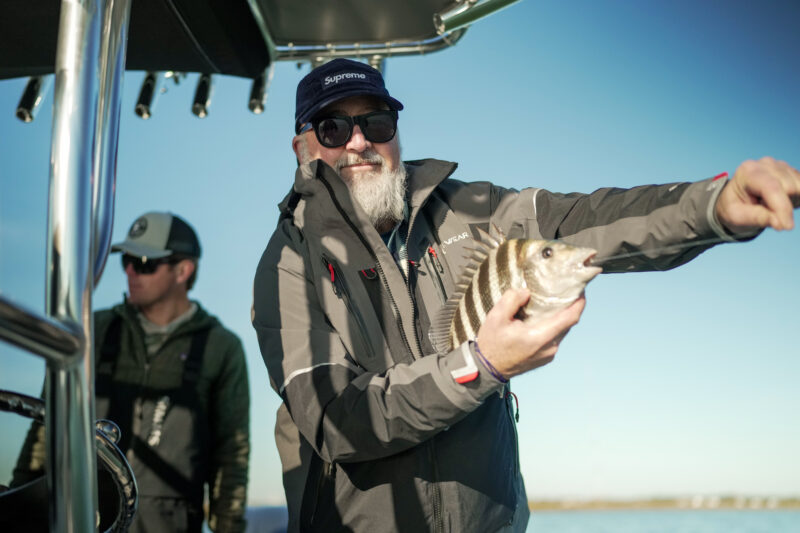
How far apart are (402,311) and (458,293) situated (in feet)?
1.26

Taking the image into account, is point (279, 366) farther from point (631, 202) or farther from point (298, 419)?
point (631, 202)

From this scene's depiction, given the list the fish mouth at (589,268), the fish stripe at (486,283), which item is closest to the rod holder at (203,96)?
the fish stripe at (486,283)

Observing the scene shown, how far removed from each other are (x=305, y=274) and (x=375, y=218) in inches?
16.0

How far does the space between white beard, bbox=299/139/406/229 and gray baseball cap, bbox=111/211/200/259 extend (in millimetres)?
2296

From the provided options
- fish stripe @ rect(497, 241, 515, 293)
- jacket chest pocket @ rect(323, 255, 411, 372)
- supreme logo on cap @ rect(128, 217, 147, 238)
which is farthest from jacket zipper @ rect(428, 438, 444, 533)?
supreme logo on cap @ rect(128, 217, 147, 238)

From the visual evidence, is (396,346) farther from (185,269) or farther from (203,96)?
(185,269)

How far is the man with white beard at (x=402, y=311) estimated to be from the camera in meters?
1.92

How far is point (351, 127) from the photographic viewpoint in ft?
9.21

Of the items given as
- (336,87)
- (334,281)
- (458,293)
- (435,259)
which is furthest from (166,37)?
(458,293)

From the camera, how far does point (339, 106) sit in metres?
2.85

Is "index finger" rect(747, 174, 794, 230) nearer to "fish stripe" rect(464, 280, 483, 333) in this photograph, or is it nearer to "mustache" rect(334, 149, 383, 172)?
"fish stripe" rect(464, 280, 483, 333)

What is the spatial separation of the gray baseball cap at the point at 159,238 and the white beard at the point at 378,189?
2.30 meters

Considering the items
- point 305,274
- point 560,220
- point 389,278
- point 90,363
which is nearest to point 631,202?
point 560,220

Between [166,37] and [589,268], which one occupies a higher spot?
[166,37]
